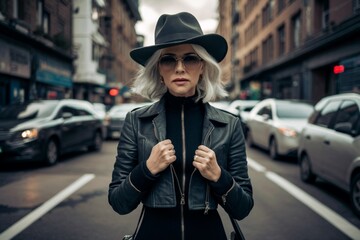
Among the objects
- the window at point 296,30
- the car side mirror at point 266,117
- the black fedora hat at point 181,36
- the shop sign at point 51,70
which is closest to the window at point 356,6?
the car side mirror at point 266,117

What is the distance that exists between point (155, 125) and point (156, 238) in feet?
1.73

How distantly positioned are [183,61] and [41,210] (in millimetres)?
4139

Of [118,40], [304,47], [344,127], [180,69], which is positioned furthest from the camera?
[118,40]

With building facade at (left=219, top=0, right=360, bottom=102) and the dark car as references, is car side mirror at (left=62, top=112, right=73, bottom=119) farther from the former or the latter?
building facade at (left=219, top=0, right=360, bottom=102)

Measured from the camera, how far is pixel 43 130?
9211 mm

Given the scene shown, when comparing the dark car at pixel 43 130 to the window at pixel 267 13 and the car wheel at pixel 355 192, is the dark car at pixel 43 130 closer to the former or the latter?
the car wheel at pixel 355 192

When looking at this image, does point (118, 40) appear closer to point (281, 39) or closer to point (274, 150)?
point (281, 39)

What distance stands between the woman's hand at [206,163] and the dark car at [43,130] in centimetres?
776

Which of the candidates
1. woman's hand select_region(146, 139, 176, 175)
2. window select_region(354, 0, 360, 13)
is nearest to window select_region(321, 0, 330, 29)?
window select_region(354, 0, 360, 13)

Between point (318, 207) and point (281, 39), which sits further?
point (281, 39)

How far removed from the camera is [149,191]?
184 centimetres

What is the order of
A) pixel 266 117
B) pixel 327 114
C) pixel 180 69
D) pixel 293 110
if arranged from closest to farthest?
pixel 180 69, pixel 327 114, pixel 293 110, pixel 266 117

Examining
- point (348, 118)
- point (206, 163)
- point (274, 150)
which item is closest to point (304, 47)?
point (274, 150)

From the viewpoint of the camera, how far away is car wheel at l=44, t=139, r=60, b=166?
929cm
